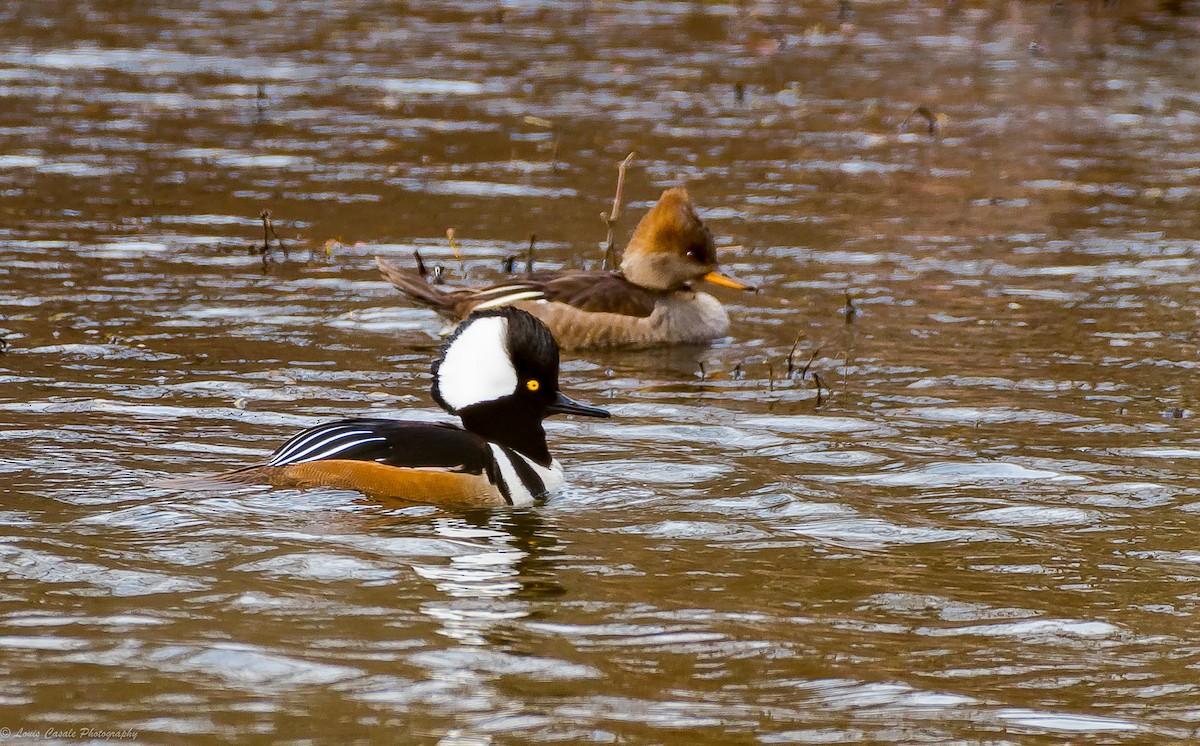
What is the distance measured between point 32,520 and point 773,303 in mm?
6717

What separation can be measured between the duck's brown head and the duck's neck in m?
3.98

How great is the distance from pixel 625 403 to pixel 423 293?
1.88 m

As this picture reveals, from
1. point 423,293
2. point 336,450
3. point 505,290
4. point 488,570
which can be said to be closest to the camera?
point 488,570

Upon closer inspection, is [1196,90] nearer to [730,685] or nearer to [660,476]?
[660,476]

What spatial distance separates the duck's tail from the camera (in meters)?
11.5

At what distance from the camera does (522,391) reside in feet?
27.1

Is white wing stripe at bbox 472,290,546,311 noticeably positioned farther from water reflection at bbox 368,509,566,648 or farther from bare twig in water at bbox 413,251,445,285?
water reflection at bbox 368,509,566,648

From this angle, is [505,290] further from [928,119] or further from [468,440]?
[928,119]

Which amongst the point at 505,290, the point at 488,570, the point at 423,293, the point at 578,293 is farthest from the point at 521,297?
the point at 488,570

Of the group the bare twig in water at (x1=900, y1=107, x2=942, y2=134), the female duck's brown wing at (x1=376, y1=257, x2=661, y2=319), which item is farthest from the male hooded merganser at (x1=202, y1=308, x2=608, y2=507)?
the bare twig in water at (x1=900, y1=107, x2=942, y2=134)

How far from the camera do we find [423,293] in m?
11.5

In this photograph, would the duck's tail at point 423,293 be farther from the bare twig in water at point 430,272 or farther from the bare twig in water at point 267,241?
the bare twig in water at point 267,241

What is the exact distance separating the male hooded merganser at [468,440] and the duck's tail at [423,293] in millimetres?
3260

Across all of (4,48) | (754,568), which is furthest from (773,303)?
(4,48)
